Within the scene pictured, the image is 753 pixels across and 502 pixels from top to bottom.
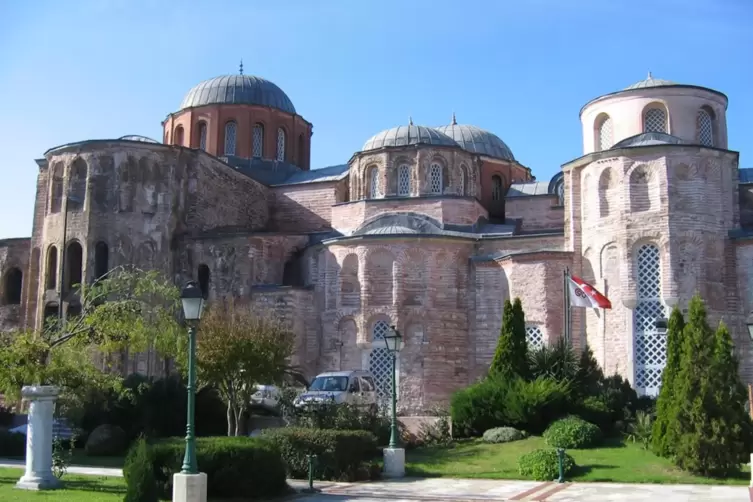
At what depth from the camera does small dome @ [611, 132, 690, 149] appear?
29.0 meters

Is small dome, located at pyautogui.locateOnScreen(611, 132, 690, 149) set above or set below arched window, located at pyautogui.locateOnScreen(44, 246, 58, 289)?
above

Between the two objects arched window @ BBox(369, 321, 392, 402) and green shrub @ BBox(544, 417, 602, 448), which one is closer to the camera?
green shrub @ BBox(544, 417, 602, 448)

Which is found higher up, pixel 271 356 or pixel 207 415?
pixel 271 356

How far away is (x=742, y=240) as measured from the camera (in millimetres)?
27469

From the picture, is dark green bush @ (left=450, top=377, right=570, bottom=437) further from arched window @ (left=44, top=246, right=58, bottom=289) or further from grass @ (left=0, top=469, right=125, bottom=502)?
arched window @ (left=44, top=246, right=58, bottom=289)

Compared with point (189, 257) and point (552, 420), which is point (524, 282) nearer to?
point (552, 420)

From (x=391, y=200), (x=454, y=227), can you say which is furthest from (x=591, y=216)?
(x=391, y=200)

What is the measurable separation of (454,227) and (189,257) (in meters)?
9.51

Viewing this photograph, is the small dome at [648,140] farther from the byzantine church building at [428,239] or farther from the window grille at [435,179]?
the window grille at [435,179]

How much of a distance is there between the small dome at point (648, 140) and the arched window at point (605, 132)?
2321 millimetres

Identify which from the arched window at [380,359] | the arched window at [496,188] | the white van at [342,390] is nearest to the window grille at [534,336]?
the arched window at [380,359]

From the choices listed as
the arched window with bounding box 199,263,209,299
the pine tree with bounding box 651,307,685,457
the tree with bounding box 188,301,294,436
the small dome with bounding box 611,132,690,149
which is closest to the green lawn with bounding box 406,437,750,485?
the pine tree with bounding box 651,307,685,457

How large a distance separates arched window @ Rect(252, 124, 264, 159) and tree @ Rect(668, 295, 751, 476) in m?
25.7

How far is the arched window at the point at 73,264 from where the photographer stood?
32.3 metres
